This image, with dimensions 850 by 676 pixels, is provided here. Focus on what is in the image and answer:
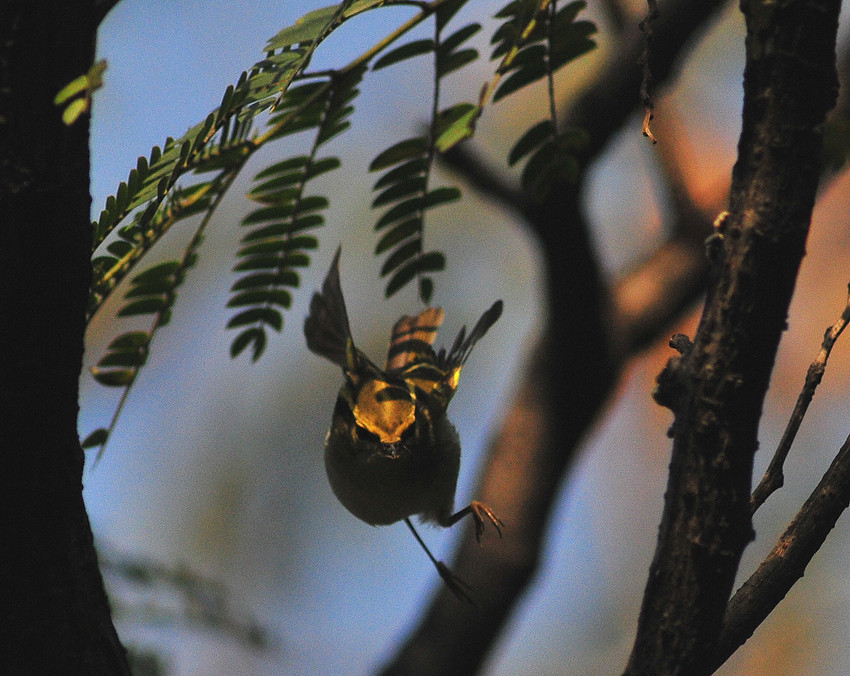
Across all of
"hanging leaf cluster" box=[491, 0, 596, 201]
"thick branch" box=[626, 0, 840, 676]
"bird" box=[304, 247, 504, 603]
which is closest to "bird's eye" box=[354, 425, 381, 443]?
"bird" box=[304, 247, 504, 603]

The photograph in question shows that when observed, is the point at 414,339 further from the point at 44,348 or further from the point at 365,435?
the point at 44,348

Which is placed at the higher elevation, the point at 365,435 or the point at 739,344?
the point at 739,344

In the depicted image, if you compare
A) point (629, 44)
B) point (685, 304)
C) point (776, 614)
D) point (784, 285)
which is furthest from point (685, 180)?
point (784, 285)

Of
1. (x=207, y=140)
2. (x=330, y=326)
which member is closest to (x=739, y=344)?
(x=207, y=140)

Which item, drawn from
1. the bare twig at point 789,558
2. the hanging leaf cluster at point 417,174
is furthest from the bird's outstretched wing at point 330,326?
the bare twig at point 789,558

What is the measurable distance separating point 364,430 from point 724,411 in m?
1.77

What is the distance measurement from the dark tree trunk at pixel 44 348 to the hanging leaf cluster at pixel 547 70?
91 centimetres

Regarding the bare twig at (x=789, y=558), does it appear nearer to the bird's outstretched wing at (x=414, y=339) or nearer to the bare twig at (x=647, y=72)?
the bare twig at (x=647, y=72)

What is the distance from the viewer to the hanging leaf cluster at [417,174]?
6.37 ft

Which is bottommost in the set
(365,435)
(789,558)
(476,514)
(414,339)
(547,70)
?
(476,514)

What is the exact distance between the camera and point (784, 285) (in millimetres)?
1126

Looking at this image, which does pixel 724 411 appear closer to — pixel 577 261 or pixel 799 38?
pixel 799 38

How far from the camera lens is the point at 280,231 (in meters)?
2.13

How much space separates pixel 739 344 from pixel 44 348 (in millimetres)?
910
